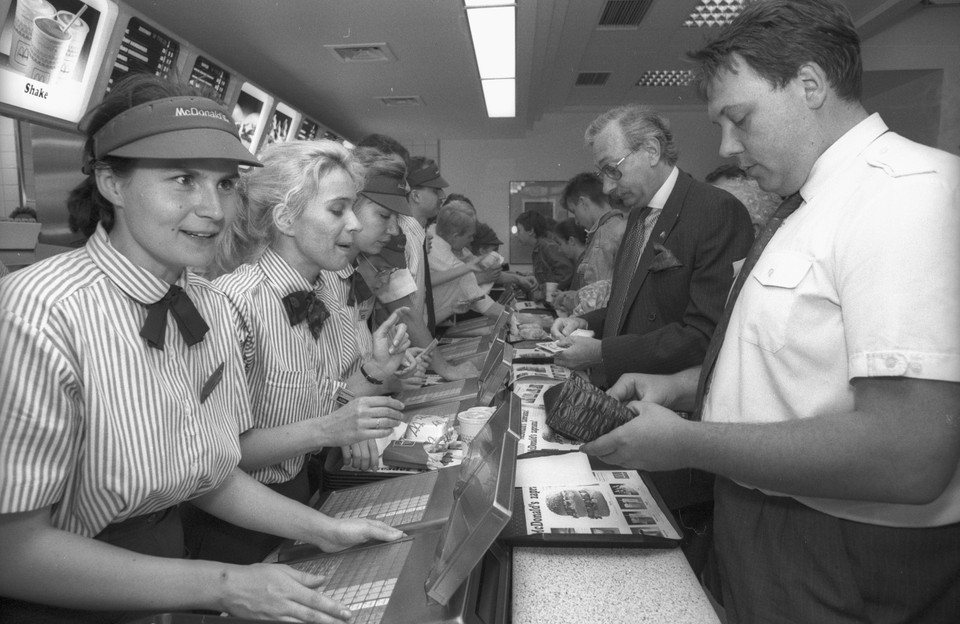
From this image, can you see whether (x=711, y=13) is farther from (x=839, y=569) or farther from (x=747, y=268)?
(x=839, y=569)

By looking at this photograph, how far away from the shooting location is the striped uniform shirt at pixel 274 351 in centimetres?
178

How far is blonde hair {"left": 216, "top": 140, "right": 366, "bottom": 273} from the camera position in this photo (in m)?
2.04

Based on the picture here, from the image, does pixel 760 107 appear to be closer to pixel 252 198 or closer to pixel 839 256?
pixel 839 256

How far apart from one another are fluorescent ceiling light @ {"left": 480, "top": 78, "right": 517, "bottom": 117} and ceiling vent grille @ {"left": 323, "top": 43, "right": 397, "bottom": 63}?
1.29m

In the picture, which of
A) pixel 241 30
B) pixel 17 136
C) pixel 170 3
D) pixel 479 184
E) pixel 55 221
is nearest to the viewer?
pixel 17 136

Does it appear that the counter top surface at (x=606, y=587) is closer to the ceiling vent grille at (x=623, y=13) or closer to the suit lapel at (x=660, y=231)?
the suit lapel at (x=660, y=231)

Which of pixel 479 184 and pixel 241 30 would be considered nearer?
pixel 241 30

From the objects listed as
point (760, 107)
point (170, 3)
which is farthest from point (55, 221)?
point (760, 107)

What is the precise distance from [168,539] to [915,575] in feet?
4.78

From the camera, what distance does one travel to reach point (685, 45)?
242 inches

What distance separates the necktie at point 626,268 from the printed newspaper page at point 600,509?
1.04 metres

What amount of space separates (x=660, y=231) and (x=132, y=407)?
184 cm

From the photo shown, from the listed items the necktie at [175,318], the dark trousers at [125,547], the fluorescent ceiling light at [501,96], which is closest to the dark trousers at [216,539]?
the dark trousers at [125,547]

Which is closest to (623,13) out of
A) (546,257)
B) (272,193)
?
(546,257)
